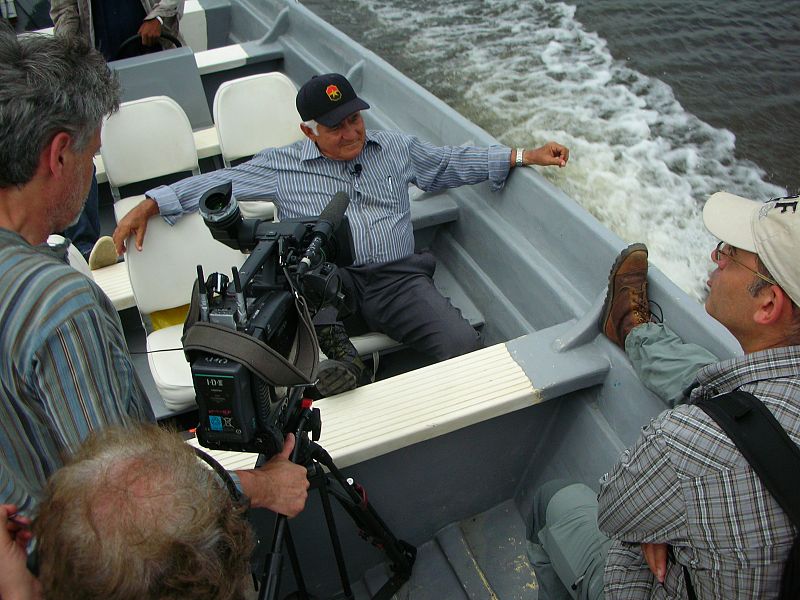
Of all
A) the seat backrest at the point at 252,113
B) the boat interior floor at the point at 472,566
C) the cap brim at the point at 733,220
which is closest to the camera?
the cap brim at the point at 733,220

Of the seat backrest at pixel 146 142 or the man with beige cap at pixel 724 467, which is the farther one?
the seat backrest at pixel 146 142

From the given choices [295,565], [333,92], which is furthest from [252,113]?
[295,565]

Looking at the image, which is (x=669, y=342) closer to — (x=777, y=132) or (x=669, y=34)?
(x=777, y=132)

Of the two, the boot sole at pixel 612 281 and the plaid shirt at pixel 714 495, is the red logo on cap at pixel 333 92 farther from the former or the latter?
the plaid shirt at pixel 714 495

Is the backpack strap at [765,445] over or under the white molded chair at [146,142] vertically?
over

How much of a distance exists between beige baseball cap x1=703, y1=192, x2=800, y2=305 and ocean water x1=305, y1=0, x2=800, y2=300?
2088 millimetres

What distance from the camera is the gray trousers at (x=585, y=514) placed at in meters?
1.42

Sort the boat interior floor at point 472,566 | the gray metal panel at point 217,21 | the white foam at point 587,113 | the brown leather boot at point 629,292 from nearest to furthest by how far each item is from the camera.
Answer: the brown leather boot at point 629,292 → the boat interior floor at point 472,566 → the white foam at point 587,113 → the gray metal panel at point 217,21

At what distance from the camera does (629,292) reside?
1.75 meters

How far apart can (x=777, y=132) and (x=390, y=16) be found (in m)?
3.58

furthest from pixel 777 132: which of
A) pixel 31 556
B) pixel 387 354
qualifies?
pixel 31 556

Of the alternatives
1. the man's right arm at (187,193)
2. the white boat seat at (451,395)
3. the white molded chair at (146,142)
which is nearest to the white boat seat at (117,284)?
the man's right arm at (187,193)

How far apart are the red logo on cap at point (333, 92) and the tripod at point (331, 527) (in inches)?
49.2

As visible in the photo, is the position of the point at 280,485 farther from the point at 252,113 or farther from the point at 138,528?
the point at 252,113
